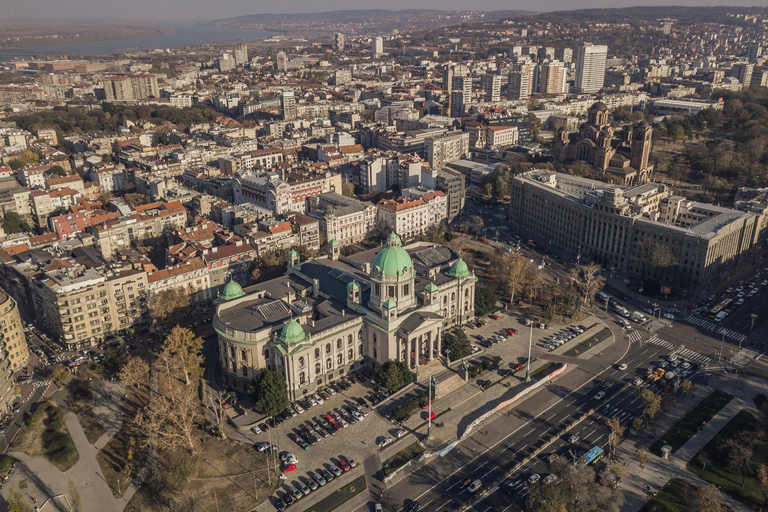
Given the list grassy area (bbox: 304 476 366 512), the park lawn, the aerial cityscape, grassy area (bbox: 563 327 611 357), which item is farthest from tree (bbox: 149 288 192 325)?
the park lawn

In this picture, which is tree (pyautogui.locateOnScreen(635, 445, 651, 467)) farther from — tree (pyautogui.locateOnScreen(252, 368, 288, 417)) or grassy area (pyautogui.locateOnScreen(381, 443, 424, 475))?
tree (pyautogui.locateOnScreen(252, 368, 288, 417))

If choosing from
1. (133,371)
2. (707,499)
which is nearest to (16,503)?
(133,371)

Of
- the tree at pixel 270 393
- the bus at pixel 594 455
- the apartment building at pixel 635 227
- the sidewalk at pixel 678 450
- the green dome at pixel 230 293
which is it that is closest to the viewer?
the sidewalk at pixel 678 450

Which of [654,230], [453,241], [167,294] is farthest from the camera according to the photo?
[453,241]

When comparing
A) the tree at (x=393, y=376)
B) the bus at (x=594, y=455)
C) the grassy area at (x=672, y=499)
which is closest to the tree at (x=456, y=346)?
the tree at (x=393, y=376)

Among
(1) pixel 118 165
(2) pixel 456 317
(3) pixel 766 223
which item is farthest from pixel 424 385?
(1) pixel 118 165

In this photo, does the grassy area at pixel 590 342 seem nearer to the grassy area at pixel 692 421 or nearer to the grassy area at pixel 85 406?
the grassy area at pixel 692 421

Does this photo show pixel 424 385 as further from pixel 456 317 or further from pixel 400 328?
pixel 456 317
